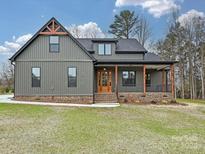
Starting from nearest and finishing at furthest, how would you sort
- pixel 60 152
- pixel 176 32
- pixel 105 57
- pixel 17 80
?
pixel 60 152 < pixel 17 80 < pixel 105 57 < pixel 176 32

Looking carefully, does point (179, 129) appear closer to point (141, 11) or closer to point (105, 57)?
point (105, 57)

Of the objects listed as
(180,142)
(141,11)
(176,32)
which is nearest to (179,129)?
(180,142)

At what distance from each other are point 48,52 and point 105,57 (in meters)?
5.71

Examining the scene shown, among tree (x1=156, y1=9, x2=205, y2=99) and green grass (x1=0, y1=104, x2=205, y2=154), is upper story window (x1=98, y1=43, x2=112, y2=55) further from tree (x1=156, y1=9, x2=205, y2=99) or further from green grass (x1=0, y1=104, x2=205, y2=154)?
tree (x1=156, y1=9, x2=205, y2=99)

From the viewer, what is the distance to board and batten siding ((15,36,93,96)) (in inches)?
731

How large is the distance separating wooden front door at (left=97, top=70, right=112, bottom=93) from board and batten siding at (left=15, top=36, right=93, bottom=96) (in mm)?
3072

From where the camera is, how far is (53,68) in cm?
1873

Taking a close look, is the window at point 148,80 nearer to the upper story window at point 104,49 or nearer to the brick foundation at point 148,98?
the brick foundation at point 148,98

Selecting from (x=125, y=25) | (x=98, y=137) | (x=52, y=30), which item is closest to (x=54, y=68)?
(x=52, y=30)

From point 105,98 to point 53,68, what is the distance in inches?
194

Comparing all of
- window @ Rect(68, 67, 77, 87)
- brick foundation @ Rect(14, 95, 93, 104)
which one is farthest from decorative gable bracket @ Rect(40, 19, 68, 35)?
brick foundation @ Rect(14, 95, 93, 104)

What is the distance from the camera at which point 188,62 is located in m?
33.7

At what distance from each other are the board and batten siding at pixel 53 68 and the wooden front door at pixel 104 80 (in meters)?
3.07

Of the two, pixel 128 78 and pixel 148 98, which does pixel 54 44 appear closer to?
pixel 128 78
